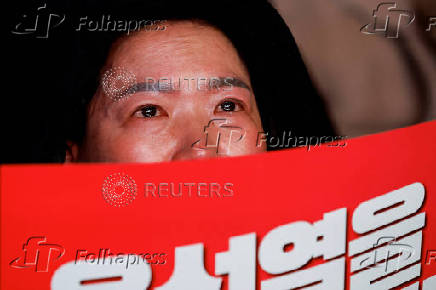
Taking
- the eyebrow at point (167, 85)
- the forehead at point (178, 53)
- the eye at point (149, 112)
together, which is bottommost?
the eye at point (149, 112)

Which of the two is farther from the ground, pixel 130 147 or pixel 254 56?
pixel 254 56

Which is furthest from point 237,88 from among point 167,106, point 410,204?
point 410,204

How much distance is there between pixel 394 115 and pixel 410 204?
6.7 inches

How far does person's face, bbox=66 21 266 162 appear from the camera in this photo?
460 mm

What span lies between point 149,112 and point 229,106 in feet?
0.24

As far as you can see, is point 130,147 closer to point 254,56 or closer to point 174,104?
point 174,104

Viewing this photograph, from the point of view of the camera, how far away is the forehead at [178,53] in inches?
18.5

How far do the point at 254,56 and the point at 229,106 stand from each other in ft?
0.24

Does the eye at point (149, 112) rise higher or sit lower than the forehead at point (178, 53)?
lower

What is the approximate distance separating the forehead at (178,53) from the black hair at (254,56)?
0.01m

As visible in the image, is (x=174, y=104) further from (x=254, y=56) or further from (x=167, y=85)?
(x=254, y=56)

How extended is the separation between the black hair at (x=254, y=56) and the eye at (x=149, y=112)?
2.2 inches

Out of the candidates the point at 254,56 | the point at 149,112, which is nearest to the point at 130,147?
the point at 149,112

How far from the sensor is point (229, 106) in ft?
1.64
